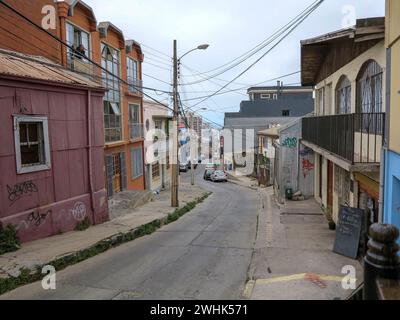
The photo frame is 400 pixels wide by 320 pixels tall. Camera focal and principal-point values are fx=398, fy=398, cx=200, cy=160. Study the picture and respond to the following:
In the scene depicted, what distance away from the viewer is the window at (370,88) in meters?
9.51

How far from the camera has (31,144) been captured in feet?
35.8

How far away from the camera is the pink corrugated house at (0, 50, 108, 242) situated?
9984mm

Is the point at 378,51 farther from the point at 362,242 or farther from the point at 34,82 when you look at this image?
the point at 34,82

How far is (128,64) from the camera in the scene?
2456 centimetres

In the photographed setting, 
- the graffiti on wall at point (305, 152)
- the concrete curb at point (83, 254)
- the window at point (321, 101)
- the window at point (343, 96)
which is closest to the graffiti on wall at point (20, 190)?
the concrete curb at point (83, 254)

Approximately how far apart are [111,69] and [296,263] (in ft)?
53.7

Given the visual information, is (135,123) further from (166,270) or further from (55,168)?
(166,270)

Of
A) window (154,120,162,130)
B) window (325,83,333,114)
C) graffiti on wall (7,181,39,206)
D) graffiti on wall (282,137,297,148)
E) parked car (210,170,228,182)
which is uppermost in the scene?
window (325,83,333,114)

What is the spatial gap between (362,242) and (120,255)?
604 cm

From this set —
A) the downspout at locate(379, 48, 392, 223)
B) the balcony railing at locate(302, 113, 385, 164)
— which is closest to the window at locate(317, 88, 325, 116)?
the balcony railing at locate(302, 113, 385, 164)

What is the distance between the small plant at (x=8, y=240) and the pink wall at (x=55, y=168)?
0.68ft

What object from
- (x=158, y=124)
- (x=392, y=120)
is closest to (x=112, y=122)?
(x=158, y=124)

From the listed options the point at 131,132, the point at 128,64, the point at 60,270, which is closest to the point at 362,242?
the point at 60,270

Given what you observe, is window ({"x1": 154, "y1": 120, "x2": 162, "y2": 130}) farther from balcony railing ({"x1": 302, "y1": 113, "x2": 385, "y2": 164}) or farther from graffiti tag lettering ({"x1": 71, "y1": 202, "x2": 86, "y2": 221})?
balcony railing ({"x1": 302, "y1": 113, "x2": 385, "y2": 164})
